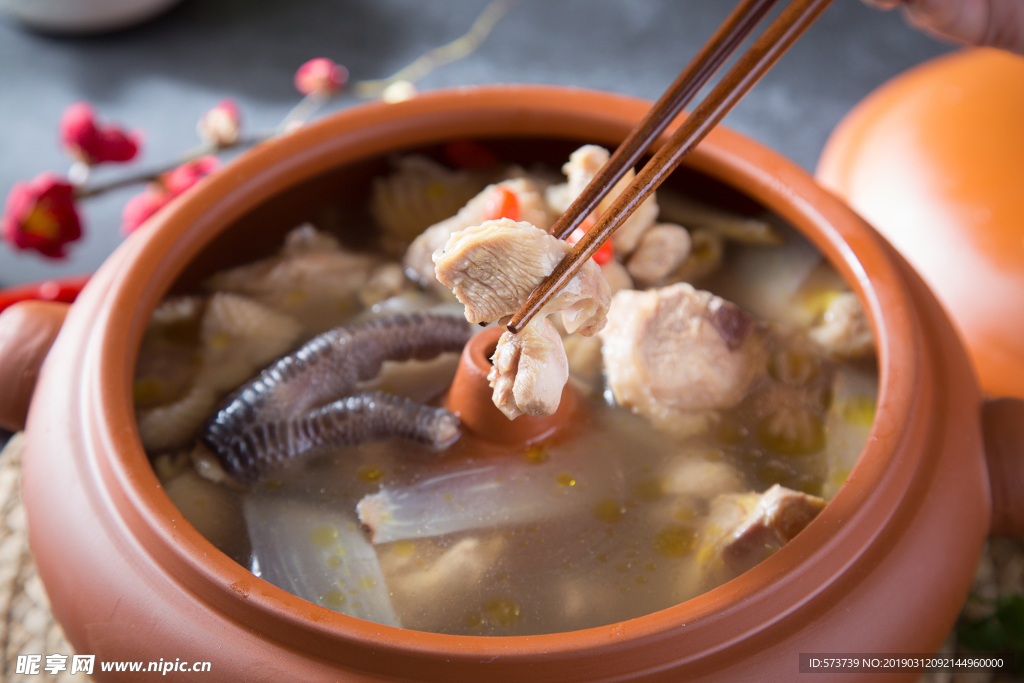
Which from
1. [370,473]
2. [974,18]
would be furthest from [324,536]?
[974,18]

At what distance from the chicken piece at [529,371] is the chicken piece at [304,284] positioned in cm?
46

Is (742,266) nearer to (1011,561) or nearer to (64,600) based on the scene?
(1011,561)

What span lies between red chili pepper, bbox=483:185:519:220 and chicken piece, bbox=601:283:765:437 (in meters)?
0.19

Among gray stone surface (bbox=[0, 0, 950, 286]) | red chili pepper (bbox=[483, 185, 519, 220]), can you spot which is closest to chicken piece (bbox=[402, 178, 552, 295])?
red chili pepper (bbox=[483, 185, 519, 220])

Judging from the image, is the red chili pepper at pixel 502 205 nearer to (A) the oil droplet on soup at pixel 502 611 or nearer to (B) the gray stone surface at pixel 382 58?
(A) the oil droplet on soup at pixel 502 611

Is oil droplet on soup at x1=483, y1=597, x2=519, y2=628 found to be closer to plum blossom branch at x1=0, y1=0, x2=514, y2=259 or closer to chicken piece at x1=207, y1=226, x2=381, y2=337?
chicken piece at x1=207, y1=226, x2=381, y2=337

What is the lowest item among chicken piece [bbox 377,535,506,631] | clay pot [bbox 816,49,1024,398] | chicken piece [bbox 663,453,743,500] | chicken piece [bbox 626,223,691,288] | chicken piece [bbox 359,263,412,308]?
chicken piece [bbox 377,535,506,631]

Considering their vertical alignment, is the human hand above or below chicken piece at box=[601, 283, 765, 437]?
above

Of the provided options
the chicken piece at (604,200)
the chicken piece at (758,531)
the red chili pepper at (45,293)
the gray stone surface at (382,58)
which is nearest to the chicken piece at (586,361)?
the chicken piece at (604,200)

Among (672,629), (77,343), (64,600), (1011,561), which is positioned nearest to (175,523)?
(64,600)

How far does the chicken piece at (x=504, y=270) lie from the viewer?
65 cm

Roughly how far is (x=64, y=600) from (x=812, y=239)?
37.3 inches

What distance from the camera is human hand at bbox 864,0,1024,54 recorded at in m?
1.10

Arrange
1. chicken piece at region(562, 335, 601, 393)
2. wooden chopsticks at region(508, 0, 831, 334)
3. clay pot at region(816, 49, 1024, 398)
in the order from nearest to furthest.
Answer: wooden chopsticks at region(508, 0, 831, 334), chicken piece at region(562, 335, 601, 393), clay pot at region(816, 49, 1024, 398)
